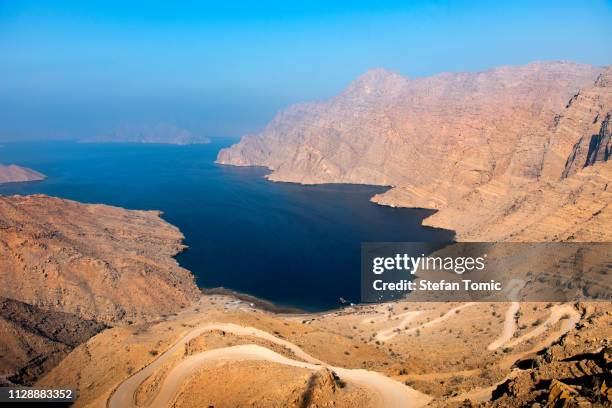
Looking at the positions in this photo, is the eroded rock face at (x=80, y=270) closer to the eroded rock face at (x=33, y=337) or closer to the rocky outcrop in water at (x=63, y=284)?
the rocky outcrop in water at (x=63, y=284)

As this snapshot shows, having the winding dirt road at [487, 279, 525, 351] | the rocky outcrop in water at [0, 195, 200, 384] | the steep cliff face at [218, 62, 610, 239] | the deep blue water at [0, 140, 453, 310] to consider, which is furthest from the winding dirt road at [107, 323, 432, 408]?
the steep cliff face at [218, 62, 610, 239]

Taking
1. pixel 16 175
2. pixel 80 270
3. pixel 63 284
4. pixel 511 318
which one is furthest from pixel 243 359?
pixel 16 175

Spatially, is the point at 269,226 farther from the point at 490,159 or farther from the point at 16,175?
the point at 16,175

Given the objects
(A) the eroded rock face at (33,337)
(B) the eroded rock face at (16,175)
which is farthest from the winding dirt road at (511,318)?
(B) the eroded rock face at (16,175)

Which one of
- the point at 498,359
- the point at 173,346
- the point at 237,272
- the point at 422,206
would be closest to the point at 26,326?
the point at 173,346

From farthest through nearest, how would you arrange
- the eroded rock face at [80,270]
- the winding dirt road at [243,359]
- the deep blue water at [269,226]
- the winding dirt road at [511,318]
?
the deep blue water at [269,226] < the eroded rock face at [80,270] < the winding dirt road at [511,318] < the winding dirt road at [243,359]

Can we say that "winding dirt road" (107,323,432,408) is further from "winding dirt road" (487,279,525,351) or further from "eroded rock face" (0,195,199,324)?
"eroded rock face" (0,195,199,324)
